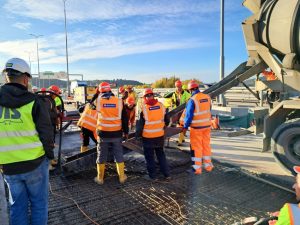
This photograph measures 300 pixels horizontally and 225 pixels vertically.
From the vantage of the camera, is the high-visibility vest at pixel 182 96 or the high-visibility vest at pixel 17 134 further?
the high-visibility vest at pixel 182 96

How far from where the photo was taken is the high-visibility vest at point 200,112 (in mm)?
5574

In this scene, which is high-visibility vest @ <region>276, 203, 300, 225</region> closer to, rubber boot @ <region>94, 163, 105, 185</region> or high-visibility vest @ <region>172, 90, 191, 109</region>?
rubber boot @ <region>94, 163, 105, 185</region>

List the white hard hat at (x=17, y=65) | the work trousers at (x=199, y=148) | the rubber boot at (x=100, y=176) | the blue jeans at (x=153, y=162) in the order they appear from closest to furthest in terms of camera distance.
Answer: the white hard hat at (x=17, y=65) < the rubber boot at (x=100, y=176) < the blue jeans at (x=153, y=162) < the work trousers at (x=199, y=148)

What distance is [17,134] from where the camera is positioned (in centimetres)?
280

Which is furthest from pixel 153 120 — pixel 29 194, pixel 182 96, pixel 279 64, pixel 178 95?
pixel 178 95

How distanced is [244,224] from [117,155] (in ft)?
9.43

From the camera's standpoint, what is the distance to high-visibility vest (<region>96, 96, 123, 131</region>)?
5.17 m

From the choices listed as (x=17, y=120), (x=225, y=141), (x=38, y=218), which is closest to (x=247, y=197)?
(x=38, y=218)

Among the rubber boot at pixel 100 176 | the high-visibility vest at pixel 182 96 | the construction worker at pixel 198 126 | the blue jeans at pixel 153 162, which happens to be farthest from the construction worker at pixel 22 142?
the high-visibility vest at pixel 182 96

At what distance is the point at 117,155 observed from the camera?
5281 millimetres

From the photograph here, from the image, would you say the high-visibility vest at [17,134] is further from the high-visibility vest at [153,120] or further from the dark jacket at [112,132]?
the high-visibility vest at [153,120]

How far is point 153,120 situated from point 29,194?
2.77 m

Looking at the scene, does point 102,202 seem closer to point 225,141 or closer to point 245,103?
point 225,141

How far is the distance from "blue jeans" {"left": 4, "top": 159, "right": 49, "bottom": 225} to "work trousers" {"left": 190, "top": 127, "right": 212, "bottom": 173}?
3.14 metres
